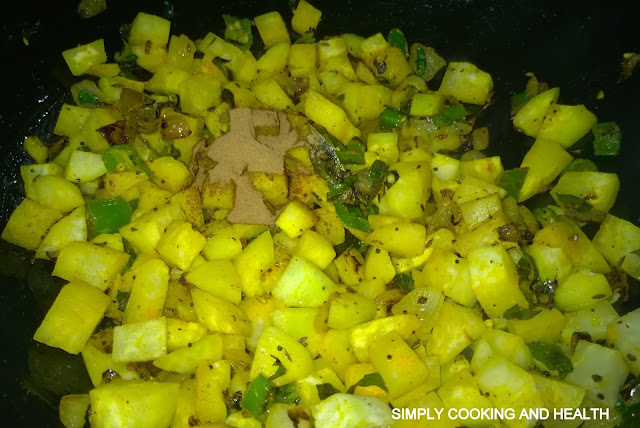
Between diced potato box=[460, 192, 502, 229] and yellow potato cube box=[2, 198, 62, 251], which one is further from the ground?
diced potato box=[460, 192, 502, 229]

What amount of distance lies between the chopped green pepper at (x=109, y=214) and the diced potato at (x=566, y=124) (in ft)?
6.32

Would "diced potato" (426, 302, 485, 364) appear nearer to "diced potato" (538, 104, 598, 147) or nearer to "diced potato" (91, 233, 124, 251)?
"diced potato" (538, 104, 598, 147)

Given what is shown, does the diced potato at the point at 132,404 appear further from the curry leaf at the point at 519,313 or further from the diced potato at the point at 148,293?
the curry leaf at the point at 519,313

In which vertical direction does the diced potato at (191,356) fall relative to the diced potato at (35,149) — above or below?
below

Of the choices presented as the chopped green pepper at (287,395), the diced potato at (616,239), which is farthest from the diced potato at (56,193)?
the diced potato at (616,239)

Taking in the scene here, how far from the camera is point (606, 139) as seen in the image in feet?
→ 7.79

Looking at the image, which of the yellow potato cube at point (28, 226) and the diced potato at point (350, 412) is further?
the yellow potato cube at point (28, 226)

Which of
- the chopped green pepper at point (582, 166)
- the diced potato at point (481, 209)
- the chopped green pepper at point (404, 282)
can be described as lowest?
the chopped green pepper at point (404, 282)

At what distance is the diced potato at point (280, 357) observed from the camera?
207cm

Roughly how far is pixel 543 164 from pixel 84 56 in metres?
2.21

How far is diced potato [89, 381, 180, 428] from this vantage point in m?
1.93

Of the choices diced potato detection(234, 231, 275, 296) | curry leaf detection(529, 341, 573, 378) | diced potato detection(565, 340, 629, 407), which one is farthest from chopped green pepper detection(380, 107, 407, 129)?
diced potato detection(565, 340, 629, 407)

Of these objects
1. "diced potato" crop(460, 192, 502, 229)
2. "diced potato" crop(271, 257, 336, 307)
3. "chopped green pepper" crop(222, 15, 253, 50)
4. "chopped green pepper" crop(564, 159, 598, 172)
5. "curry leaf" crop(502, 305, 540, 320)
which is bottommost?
"curry leaf" crop(502, 305, 540, 320)

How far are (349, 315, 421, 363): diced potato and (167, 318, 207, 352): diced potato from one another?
613 millimetres
